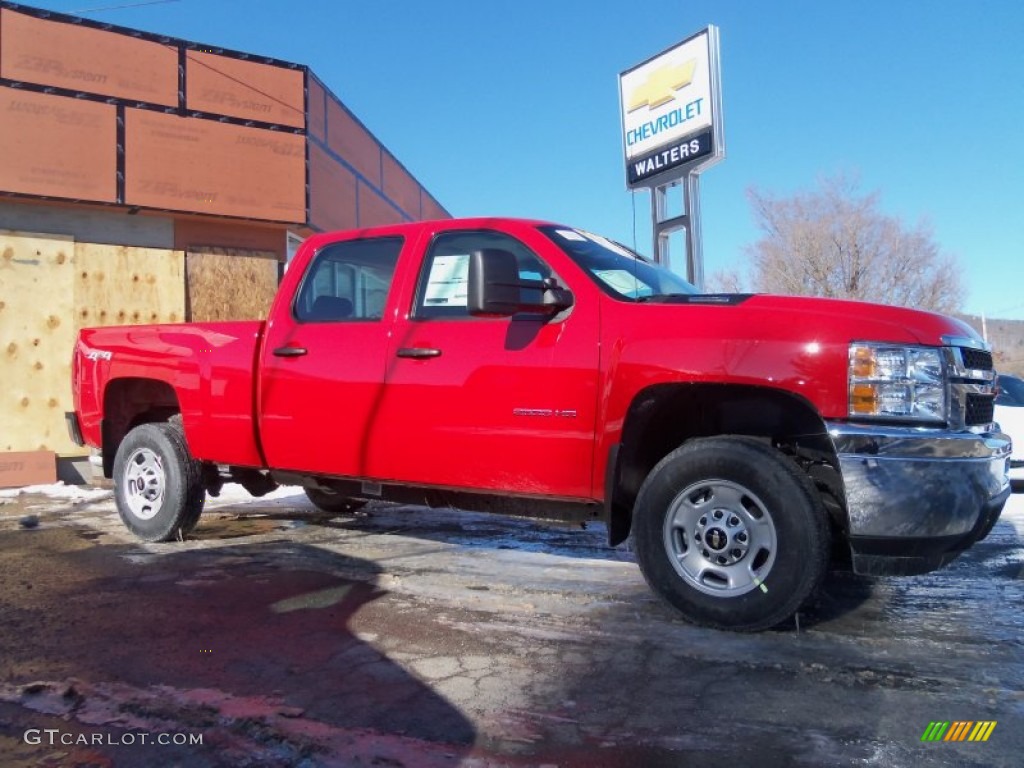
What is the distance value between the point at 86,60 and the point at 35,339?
3476 mm


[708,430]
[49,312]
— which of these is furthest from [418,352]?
[49,312]

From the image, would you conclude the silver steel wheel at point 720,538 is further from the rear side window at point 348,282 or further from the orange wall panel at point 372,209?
the orange wall panel at point 372,209

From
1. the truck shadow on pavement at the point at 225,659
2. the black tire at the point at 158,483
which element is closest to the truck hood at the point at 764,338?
the truck shadow on pavement at the point at 225,659

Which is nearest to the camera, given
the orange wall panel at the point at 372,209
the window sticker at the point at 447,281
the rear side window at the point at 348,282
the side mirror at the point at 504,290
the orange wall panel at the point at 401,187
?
the side mirror at the point at 504,290

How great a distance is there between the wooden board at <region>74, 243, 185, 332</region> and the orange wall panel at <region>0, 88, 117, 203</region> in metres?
0.76

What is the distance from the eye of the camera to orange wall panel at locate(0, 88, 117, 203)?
884 cm

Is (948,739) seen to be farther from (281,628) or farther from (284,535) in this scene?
(284,535)

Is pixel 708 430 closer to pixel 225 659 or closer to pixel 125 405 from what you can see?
pixel 225 659

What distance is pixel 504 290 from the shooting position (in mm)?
3627

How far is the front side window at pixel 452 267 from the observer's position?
416cm

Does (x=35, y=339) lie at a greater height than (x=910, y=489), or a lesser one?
greater

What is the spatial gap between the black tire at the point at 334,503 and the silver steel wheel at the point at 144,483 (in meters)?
1.12

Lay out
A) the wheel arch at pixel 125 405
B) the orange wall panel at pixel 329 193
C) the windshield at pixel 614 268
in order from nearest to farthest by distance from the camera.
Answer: the windshield at pixel 614 268, the wheel arch at pixel 125 405, the orange wall panel at pixel 329 193

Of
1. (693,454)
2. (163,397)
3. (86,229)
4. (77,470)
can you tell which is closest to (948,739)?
(693,454)
